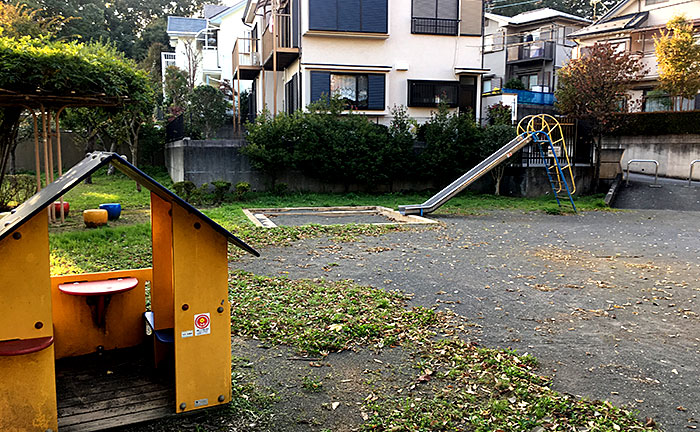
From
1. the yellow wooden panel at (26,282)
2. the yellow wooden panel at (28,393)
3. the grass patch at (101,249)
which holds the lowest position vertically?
the grass patch at (101,249)

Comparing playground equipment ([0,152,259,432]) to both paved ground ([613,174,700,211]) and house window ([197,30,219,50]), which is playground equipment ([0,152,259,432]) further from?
house window ([197,30,219,50])

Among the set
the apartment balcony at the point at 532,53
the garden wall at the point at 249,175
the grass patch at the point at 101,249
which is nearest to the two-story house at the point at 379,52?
the garden wall at the point at 249,175

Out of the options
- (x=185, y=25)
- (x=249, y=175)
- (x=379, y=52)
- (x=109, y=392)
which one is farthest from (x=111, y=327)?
(x=185, y=25)

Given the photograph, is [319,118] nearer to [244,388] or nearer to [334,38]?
[334,38]

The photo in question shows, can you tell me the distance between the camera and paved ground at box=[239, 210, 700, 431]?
4.53m

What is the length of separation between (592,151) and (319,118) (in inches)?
410

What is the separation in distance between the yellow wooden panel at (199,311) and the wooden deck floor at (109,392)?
247 mm

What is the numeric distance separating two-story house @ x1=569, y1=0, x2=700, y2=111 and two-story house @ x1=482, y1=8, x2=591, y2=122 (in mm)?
3612

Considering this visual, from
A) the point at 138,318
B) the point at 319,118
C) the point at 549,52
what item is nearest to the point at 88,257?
the point at 138,318

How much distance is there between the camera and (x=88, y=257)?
343 inches

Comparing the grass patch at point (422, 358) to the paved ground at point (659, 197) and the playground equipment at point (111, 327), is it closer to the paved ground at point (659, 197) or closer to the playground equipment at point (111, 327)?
the playground equipment at point (111, 327)

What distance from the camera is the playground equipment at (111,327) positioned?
11.1ft

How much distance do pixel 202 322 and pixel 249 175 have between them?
1504 centimetres

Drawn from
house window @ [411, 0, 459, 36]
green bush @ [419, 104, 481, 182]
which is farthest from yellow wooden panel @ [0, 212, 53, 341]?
house window @ [411, 0, 459, 36]
